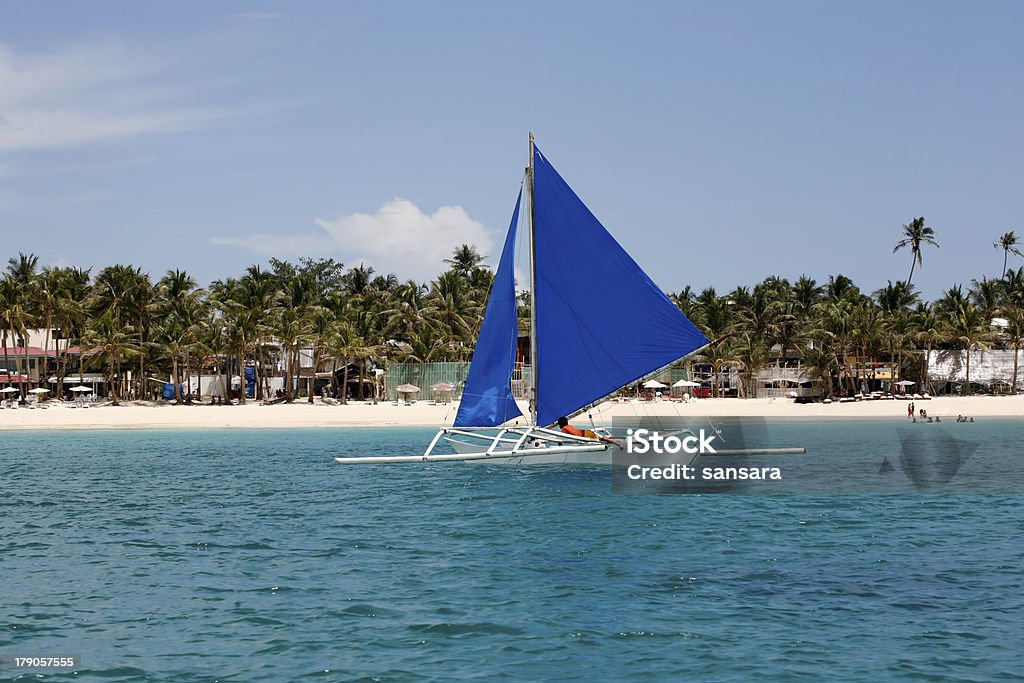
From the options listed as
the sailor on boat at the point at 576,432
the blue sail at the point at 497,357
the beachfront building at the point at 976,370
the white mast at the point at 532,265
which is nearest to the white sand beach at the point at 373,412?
the beachfront building at the point at 976,370

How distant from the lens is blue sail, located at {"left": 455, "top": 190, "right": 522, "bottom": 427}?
3100 centimetres

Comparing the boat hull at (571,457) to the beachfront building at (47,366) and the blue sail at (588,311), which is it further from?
the beachfront building at (47,366)

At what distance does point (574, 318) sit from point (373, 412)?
41.5 m

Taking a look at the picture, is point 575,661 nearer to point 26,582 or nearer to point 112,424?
point 26,582

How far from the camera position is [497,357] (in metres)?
31.4

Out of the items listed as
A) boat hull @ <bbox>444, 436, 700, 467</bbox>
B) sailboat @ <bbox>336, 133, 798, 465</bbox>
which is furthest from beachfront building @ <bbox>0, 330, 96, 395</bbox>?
sailboat @ <bbox>336, 133, 798, 465</bbox>

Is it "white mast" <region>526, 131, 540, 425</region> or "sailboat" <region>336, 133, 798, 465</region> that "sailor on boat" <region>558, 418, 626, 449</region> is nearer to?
"sailboat" <region>336, 133, 798, 465</region>

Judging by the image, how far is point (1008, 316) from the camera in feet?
320

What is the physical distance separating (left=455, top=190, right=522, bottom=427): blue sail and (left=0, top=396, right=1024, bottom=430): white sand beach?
87.4 ft

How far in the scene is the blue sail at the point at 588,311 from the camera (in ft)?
98.0

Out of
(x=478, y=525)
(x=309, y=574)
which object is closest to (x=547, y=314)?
(x=478, y=525)

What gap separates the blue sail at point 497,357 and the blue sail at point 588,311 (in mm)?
1051

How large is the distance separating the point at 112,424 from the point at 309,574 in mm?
50429

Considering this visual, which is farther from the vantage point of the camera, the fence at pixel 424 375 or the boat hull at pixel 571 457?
the fence at pixel 424 375
